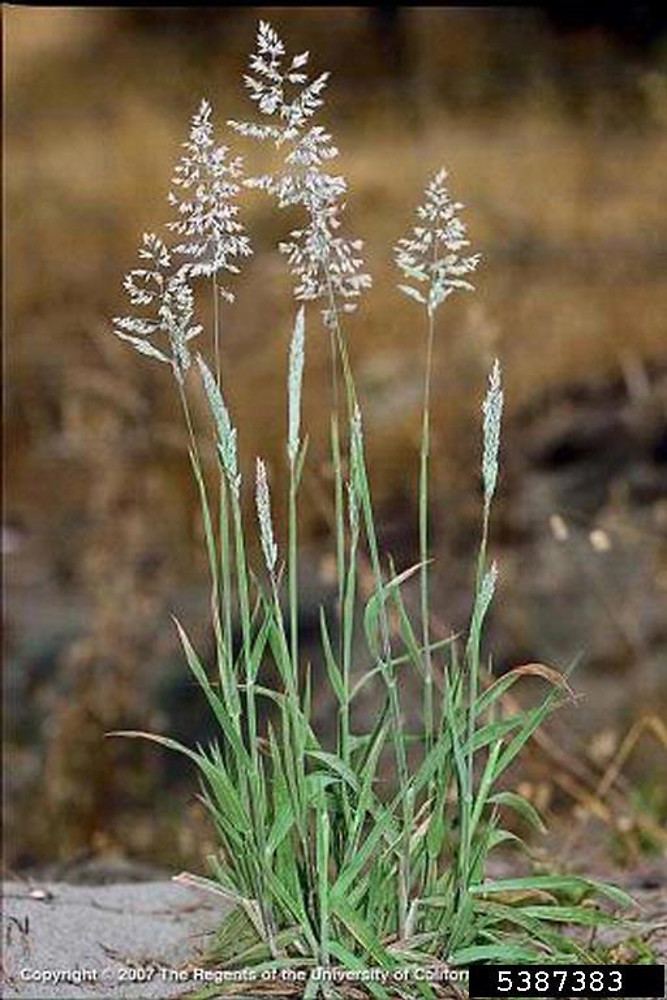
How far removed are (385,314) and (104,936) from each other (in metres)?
2.60

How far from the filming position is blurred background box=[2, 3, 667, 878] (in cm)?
449

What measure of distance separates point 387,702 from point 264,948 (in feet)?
0.82

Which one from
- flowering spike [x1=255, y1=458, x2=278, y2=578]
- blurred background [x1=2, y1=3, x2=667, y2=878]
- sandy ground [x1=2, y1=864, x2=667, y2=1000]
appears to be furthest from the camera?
blurred background [x1=2, y1=3, x2=667, y2=878]

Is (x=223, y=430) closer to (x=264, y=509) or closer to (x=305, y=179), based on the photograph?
(x=264, y=509)

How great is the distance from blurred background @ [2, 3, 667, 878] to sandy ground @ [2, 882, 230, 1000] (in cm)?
183

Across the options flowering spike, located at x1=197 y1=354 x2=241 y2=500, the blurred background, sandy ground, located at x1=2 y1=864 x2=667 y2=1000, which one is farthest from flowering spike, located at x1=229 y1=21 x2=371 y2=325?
the blurred background

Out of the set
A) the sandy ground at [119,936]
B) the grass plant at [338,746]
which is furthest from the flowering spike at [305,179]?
the sandy ground at [119,936]

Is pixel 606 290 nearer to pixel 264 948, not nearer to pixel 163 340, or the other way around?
pixel 163 340

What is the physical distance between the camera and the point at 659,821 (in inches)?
138

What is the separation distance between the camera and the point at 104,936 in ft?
7.50

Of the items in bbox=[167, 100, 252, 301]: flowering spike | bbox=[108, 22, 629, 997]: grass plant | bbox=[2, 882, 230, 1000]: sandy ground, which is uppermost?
bbox=[167, 100, 252, 301]: flowering spike

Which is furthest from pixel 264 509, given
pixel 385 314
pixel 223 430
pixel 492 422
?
pixel 385 314

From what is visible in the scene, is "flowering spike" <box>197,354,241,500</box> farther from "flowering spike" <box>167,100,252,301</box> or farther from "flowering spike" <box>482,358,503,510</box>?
"flowering spike" <box>482,358,503,510</box>

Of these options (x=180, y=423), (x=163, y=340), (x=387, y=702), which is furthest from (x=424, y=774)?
(x=180, y=423)
